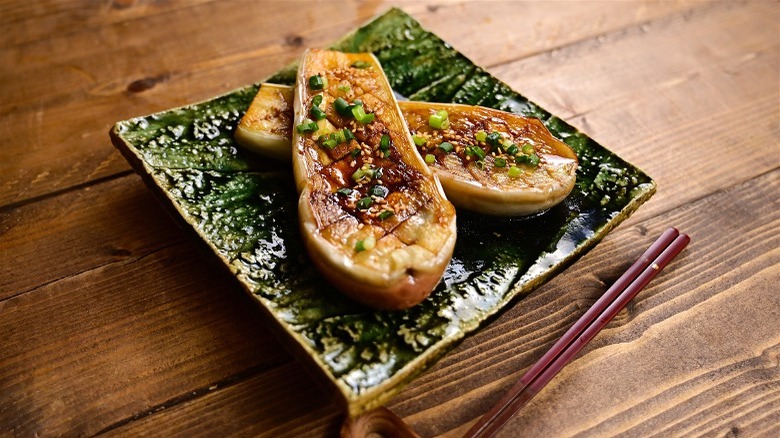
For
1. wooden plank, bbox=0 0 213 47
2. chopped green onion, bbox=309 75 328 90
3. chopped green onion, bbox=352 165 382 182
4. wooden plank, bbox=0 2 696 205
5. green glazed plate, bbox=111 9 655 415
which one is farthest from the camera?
wooden plank, bbox=0 0 213 47

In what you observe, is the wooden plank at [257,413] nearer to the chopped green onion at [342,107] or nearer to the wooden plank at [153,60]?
the chopped green onion at [342,107]

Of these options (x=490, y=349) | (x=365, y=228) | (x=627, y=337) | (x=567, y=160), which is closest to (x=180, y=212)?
(x=365, y=228)

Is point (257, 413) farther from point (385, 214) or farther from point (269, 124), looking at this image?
point (269, 124)

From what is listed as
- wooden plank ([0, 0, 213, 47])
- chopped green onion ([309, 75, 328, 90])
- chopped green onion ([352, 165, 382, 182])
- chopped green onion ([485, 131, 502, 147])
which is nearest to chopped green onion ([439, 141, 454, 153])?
chopped green onion ([485, 131, 502, 147])

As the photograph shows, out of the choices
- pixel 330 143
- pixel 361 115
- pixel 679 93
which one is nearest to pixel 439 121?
pixel 361 115

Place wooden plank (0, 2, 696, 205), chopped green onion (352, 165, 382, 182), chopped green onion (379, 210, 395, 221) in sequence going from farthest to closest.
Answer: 1. wooden plank (0, 2, 696, 205)
2. chopped green onion (352, 165, 382, 182)
3. chopped green onion (379, 210, 395, 221)

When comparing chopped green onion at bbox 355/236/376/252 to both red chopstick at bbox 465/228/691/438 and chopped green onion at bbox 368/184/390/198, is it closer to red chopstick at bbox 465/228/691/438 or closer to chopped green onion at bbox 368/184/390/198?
chopped green onion at bbox 368/184/390/198

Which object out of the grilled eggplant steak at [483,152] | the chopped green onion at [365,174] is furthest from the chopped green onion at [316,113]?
the chopped green onion at [365,174]

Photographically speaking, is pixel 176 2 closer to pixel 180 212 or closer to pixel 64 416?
pixel 180 212
